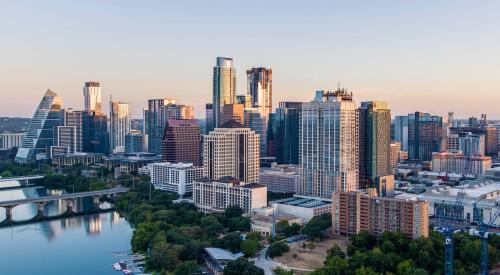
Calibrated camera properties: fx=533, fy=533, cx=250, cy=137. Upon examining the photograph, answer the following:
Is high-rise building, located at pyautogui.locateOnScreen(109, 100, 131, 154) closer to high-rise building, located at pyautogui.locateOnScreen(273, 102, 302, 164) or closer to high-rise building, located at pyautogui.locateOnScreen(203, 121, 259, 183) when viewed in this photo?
high-rise building, located at pyautogui.locateOnScreen(273, 102, 302, 164)

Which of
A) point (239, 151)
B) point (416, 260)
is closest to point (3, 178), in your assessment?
point (239, 151)

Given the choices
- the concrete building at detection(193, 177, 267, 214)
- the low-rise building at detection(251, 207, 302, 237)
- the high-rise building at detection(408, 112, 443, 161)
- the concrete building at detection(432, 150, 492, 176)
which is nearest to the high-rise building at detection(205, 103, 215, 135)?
the high-rise building at detection(408, 112, 443, 161)

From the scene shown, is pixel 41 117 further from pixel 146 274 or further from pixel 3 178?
pixel 146 274

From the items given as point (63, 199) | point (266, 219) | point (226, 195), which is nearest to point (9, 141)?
point (63, 199)

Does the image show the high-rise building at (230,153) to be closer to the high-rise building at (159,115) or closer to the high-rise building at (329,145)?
the high-rise building at (329,145)

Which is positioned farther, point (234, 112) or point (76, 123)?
point (76, 123)

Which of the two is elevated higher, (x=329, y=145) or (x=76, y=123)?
(x=76, y=123)

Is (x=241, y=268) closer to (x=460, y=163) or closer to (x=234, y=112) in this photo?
(x=460, y=163)
